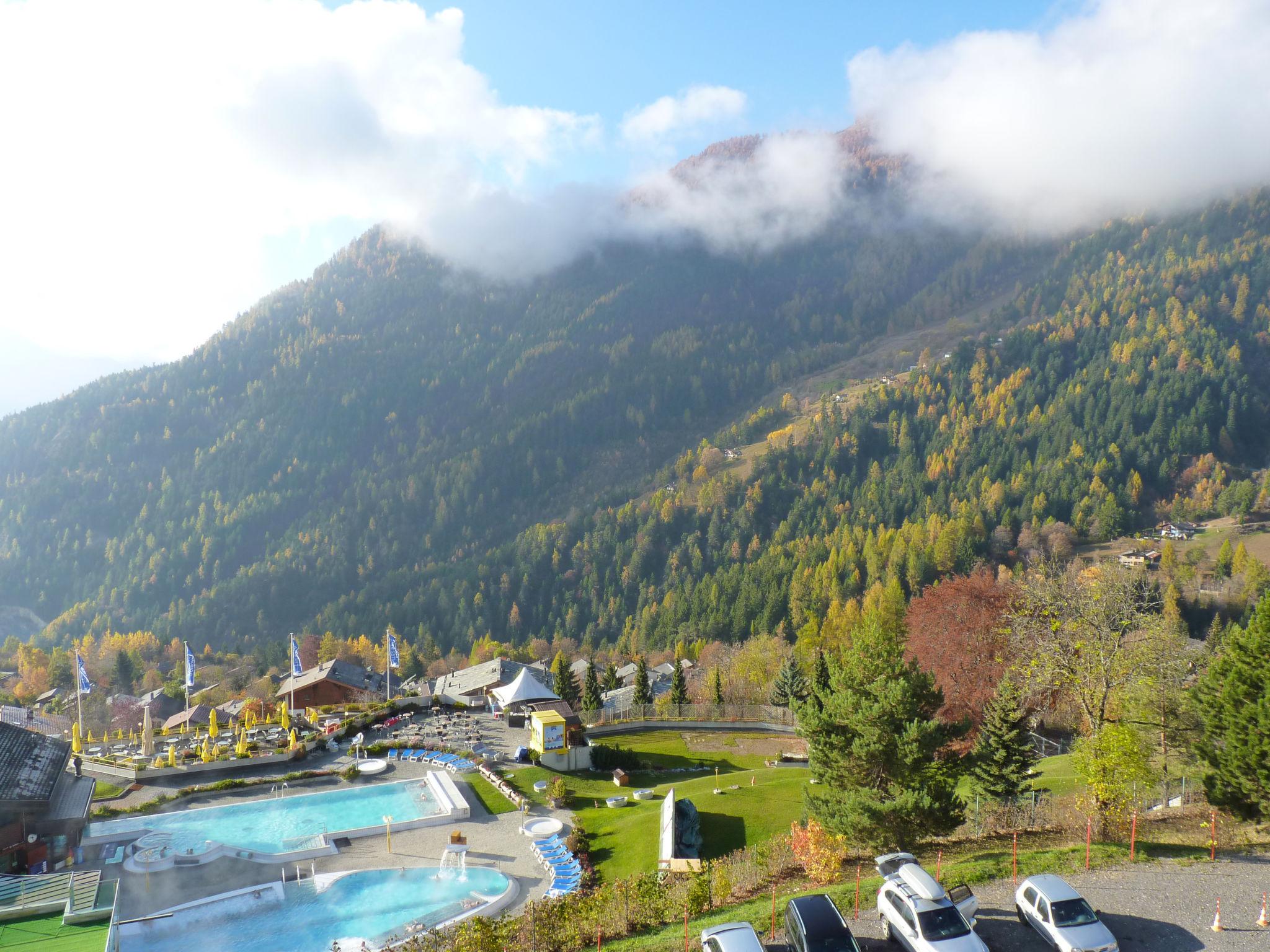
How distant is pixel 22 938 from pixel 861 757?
21924mm

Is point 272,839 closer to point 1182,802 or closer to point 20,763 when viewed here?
point 20,763

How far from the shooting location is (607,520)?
181750mm

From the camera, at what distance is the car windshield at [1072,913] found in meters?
15.6

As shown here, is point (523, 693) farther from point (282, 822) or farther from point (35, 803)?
point (35, 803)

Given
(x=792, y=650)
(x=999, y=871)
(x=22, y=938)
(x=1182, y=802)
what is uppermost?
(x=22, y=938)

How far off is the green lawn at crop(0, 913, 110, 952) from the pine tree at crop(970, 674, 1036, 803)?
84.7ft

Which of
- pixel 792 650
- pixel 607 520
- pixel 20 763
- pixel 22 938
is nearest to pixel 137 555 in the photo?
pixel 607 520

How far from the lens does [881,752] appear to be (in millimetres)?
22781

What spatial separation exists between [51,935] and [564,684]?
45.1 metres

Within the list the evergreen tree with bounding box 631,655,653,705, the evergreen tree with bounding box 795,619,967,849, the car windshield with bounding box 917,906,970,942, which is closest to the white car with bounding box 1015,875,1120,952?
the car windshield with bounding box 917,906,970,942

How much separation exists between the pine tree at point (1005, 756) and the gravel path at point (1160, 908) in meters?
6.67

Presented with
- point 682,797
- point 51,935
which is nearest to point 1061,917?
point 682,797

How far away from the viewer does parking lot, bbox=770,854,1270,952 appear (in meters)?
16.1

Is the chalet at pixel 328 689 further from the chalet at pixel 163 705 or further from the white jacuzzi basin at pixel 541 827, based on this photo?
the white jacuzzi basin at pixel 541 827
